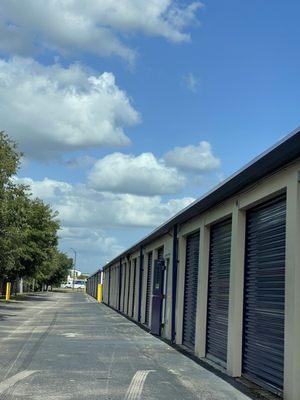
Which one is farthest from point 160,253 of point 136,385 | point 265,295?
point 136,385

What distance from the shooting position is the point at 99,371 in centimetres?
1055

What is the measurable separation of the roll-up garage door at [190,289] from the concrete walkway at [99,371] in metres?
0.76

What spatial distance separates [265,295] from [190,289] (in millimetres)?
6447

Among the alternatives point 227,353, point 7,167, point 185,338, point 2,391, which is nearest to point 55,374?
point 2,391

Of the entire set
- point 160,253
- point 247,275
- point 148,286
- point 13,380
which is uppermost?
point 160,253

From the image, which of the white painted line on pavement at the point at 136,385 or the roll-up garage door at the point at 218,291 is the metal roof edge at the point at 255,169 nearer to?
the roll-up garage door at the point at 218,291

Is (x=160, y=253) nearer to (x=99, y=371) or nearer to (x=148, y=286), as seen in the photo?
(x=148, y=286)

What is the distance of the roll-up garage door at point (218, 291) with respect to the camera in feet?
39.2

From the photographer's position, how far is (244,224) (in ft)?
36.0

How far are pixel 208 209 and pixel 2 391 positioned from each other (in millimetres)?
6764

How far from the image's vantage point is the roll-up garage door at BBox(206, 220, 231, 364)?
1195 cm

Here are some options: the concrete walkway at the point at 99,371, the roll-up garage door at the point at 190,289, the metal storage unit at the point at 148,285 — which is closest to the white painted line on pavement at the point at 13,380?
the concrete walkway at the point at 99,371

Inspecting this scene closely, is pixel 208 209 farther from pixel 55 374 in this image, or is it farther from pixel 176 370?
pixel 55 374

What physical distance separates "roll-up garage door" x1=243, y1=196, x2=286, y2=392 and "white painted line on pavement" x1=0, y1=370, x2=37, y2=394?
3.87 metres
